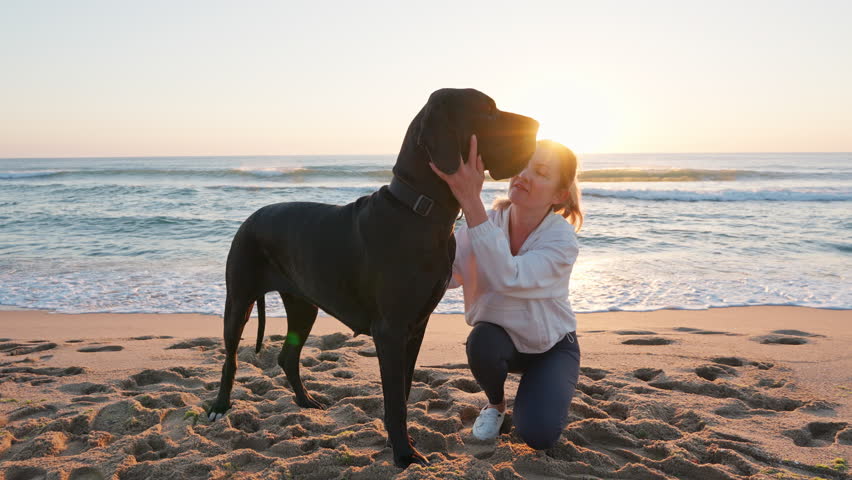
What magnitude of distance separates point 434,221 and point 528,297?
2.35 ft

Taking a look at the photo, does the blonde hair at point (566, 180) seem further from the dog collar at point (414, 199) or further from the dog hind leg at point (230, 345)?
the dog hind leg at point (230, 345)

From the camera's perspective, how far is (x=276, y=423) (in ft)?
9.80

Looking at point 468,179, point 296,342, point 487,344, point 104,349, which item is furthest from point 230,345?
point 104,349

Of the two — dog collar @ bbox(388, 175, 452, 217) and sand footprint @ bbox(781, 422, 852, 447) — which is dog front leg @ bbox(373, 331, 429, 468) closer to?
dog collar @ bbox(388, 175, 452, 217)

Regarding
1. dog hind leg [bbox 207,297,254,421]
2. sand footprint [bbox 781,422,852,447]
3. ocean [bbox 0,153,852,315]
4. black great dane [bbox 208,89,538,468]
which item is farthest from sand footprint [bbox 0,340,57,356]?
sand footprint [bbox 781,422,852,447]

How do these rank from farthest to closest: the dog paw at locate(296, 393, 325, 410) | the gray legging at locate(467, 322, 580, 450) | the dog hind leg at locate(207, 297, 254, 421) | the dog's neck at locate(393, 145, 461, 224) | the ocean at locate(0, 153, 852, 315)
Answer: the ocean at locate(0, 153, 852, 315)
the dog paw at locate(296, 393, 325, 410)
the dog hind leg at locate(207, 297, 254, 421)
the gray legging at locate(467, 322, 580, 450)
the dog's neck at locate(393, 145, 461, 224)

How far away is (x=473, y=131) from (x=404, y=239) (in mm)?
513

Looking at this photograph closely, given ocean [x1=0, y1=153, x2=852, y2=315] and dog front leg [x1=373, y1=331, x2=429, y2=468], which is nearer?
dog front leg [x1=373, y1=331, x2=429, y2=468]

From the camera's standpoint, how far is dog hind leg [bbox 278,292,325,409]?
3.23 metres

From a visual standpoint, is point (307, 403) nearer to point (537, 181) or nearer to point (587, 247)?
point (537, 181)

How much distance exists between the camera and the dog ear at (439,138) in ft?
6.97

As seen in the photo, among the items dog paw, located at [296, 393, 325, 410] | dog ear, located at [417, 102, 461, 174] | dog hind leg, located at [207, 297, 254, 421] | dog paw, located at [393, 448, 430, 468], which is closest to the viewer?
dog ear, located at [417, 102, 461, 174]

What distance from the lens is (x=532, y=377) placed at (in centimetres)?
285

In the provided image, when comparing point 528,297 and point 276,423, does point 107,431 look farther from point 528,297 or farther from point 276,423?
point 528,297
